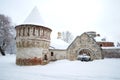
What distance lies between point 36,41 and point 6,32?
19.6m

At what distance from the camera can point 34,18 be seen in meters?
22.2

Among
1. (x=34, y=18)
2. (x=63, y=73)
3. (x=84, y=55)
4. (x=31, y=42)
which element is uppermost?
(x=34, y=18)

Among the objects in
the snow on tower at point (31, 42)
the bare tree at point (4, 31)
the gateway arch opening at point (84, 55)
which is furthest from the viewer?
the bare tree at point (4, 31)

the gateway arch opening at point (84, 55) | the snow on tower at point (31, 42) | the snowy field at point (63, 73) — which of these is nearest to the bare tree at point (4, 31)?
the snow on tower at point (31, 42)

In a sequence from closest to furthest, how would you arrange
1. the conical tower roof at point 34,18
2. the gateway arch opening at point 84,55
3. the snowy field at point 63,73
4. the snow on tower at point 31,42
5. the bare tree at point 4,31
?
1. the snowy field at point 63,73
2. the snow on tower at point 31,42
3. the conical tower roof at point 34,18
4. the gateway arch opening at point 84,55
5. the bare tree at point 4,31

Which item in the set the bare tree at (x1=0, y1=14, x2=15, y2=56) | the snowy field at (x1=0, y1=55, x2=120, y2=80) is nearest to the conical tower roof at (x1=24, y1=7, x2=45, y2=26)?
the snowy field at (x1=0, y1=55, x2=120, y2=80)

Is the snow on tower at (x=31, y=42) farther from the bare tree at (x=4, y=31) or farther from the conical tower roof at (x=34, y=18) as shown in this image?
the bare tree at (x=4, y=31)

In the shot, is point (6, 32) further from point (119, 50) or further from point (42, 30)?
point (119, 50)

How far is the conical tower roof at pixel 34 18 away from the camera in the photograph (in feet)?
70.7

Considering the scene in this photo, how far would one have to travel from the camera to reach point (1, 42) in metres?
38.0

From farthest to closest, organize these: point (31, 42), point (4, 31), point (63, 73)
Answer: point (4, 31)
point (31, 42)
point (63, 73)

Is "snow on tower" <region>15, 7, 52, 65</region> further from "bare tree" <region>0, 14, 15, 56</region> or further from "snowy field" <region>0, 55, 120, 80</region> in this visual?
"bare tree" <region>0, 14, 15, 56</region>

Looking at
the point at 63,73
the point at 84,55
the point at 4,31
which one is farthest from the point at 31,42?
the point at 4,31

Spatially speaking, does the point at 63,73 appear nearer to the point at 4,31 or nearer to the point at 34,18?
the point at 34,18
